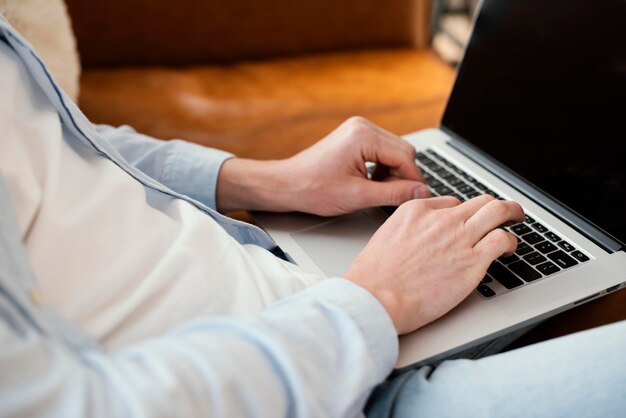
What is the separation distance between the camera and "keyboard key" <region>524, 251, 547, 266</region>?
62 centimetres

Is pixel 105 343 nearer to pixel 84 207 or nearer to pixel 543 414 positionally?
pixel 84 207

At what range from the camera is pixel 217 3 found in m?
1.24

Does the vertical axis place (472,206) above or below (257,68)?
above

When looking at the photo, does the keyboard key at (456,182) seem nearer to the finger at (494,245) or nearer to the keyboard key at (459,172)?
the keyboard key at (459,172)

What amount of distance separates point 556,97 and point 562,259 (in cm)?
21

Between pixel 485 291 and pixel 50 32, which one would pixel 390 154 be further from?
pixel 50 32

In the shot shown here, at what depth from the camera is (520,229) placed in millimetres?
676

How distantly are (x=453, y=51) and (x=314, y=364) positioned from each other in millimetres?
1558

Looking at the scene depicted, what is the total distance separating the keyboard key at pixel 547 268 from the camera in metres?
0.61

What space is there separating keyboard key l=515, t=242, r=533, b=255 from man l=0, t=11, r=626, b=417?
0.04m

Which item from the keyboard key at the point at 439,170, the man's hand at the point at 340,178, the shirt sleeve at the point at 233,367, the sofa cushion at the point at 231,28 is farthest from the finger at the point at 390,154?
the sofa cushion at the point at 231,28

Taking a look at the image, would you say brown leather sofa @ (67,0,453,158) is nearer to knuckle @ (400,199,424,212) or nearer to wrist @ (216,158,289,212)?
wrist @ (216,158,289,212)

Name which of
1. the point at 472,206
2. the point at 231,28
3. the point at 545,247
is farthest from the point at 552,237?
the point at 231,28

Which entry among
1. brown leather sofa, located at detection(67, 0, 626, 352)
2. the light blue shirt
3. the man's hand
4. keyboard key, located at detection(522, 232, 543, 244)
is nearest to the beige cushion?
brown leather sofa, located at detection(67, 0, 626, 352)
